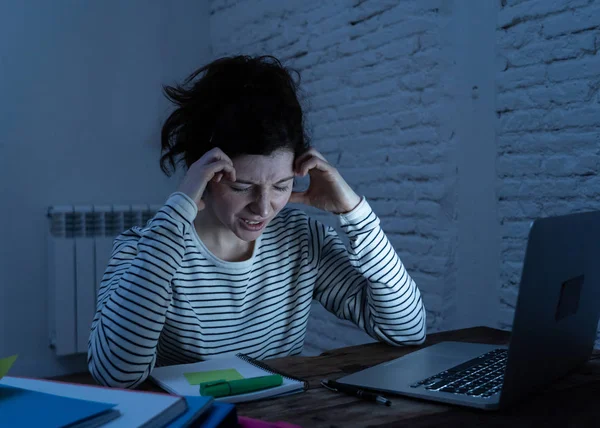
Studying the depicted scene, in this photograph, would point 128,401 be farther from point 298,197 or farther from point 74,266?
point 74,266

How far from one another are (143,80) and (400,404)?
255cm

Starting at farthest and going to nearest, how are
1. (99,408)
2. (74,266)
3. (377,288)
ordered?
(74,266), (377,288), (99,408)

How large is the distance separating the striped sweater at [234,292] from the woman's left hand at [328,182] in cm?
2

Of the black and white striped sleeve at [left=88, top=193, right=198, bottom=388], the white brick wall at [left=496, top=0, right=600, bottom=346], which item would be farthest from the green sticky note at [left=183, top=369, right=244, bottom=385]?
the white brick wall at [left=496, top=0, right=600, bottom=346]

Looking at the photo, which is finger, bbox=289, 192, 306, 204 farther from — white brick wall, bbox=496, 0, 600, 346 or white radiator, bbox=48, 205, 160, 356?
white radiator, bbox=48, 205, 160, 356

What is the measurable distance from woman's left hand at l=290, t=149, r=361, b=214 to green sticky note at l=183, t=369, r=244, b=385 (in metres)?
0.49

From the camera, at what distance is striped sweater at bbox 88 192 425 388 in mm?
1102

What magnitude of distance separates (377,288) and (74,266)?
1882mm

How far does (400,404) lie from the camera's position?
2.72 ft

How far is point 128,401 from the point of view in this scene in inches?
26.3

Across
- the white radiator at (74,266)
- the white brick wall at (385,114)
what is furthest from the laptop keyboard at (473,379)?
the white radiator at (74,266)

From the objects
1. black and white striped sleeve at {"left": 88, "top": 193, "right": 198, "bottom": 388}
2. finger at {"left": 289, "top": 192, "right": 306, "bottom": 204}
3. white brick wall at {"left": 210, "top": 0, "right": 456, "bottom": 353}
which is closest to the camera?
black and white striped sleeve at {"left": 88, "top": 193, "right": 198, "bottom": 388}

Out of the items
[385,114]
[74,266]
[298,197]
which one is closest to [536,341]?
[298,197]

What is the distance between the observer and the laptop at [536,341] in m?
0.75
